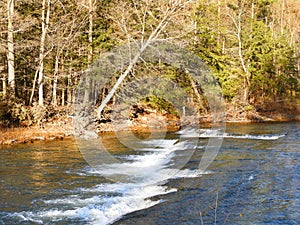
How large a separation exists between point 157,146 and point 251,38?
57.4 ft

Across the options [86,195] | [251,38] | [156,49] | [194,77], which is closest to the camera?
[86,195]

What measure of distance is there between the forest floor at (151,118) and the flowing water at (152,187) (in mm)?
2424

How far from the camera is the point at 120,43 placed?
23438 millimetres

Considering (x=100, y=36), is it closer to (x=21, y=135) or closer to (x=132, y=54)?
(x=132, y=54)

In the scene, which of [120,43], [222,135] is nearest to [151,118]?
[120,43]

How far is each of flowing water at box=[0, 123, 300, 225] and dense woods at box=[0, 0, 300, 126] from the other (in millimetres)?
7282

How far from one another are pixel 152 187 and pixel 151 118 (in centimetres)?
1648

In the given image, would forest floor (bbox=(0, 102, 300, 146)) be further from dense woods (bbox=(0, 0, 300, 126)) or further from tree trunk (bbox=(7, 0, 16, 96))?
tree trunk (bbox=(7, 0, 16, 96))

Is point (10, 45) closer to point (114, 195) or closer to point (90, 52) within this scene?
point (90, 52)

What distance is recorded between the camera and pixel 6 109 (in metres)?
18.3

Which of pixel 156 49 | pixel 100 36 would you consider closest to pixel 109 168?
pixel 156 49

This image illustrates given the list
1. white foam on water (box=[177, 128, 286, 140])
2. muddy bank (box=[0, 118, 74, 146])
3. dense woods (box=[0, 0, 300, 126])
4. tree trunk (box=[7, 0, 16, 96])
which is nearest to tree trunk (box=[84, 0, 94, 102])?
dense woods (box=[0, 0, 300, 126])

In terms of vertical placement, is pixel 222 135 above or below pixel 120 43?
below

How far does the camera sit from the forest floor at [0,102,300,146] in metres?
18.0
